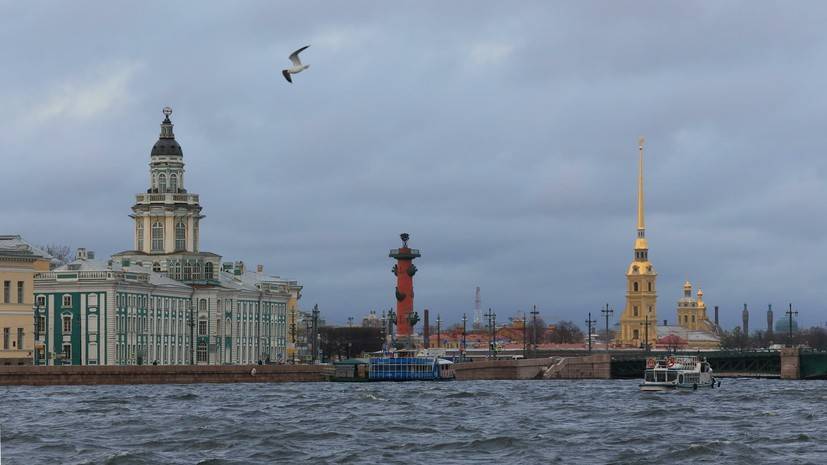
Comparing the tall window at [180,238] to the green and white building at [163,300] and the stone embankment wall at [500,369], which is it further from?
the stone embankment wall at [500,369]

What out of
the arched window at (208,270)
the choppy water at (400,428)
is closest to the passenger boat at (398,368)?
the arched window at (208,270)

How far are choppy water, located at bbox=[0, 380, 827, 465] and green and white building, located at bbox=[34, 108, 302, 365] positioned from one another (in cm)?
3439

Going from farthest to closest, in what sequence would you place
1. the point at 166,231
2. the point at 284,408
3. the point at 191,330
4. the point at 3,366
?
the point at 166,231, the point at 191,330, the point at 3,366, the point at 284,408

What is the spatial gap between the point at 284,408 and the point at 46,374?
108ft

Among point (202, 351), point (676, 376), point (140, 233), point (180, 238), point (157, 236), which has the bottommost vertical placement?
point (676, 376)

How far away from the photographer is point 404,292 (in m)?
174

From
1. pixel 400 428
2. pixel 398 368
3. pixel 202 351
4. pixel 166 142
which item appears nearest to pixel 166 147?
pixel 166 142

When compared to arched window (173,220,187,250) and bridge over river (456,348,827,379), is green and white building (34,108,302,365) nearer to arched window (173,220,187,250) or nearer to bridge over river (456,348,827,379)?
arched window (173,220,187,250)

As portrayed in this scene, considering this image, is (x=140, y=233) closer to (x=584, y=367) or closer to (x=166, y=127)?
(x=166, y=127)

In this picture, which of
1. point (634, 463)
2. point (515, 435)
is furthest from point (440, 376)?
point (634, 463)

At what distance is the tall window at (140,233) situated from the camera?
165100mm

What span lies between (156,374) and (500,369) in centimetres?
4197

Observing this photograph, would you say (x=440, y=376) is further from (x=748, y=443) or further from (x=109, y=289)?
(x=748, y=443)

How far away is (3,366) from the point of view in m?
112
